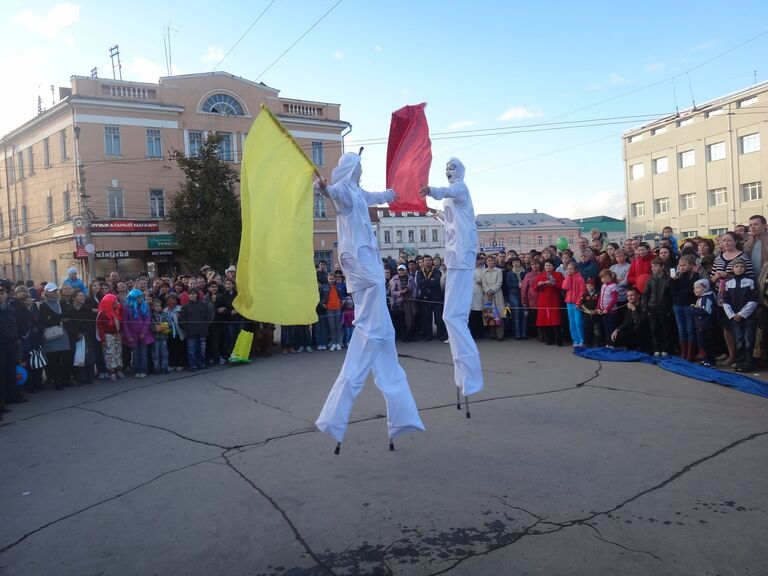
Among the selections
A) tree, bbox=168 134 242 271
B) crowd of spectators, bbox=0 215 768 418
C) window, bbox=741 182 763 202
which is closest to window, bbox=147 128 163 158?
tree, bbox=168 134 242 271

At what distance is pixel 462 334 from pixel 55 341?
7.26 meters

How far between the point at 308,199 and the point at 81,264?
30.2m

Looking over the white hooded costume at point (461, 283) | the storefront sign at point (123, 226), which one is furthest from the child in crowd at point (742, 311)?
the storefront sign at point (123, 226)

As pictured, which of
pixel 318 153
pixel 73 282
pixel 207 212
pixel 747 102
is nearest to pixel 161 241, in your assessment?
pixel 207 212

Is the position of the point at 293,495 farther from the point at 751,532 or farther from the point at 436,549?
the point at 751,532

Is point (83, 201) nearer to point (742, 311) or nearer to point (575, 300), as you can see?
point (575, 300)

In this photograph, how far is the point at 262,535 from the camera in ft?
12.6

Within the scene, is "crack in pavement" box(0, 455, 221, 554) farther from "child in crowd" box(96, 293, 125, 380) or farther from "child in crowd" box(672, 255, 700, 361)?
"child in crowd" box(672, 255, 700, 361)

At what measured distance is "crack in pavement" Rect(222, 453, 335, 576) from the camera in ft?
11.3

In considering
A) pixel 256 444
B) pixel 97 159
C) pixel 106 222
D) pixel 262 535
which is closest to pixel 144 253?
pixel 106 222

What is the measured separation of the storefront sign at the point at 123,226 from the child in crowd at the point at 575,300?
86.0 feet

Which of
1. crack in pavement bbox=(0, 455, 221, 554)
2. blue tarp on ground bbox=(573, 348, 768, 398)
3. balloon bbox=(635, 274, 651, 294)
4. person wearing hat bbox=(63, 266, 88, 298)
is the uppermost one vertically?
person wearing hat bbox=(63, 266, 88, 298)

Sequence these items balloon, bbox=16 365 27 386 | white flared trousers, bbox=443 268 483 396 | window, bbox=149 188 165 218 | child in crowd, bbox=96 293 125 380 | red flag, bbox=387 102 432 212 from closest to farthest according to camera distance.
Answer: red flag, bbox=387 102 432 212 → white flared trousers, bbox=443 268 483 396 → balloon, bbox=16 365 27 386 → child in crowd, bbox=96 293 125 380 → window, bbox=149 188 165 218

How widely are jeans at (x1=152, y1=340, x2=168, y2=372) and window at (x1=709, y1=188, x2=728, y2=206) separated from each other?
42.5 metres
